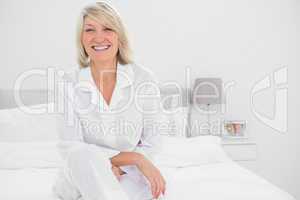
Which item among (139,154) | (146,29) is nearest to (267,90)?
(146,29)

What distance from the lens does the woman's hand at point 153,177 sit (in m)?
1.66

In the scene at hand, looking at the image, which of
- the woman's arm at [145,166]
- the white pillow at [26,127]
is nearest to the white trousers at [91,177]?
the woman's arm at [145,166]

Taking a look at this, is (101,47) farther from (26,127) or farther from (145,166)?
(26,127)

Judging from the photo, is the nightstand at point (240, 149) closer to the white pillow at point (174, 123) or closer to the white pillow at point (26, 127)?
the white pillow at point (174, 123)

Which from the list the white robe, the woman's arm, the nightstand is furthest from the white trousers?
the nightstand

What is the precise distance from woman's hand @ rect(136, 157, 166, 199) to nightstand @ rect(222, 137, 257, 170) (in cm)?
177

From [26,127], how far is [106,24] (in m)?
1.40

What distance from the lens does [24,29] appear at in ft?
11.1

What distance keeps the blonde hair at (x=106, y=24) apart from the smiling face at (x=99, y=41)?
0.02 m

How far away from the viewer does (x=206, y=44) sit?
360cm

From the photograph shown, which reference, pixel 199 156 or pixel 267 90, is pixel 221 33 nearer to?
pixel 267 90

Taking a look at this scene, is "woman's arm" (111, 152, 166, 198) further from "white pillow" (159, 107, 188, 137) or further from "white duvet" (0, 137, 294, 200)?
"white pillow" (159, 107, 188, 137)

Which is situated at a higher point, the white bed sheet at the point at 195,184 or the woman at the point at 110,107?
the woman at the point at 110,107

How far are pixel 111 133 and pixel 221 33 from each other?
6.94 feet
